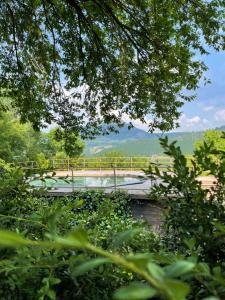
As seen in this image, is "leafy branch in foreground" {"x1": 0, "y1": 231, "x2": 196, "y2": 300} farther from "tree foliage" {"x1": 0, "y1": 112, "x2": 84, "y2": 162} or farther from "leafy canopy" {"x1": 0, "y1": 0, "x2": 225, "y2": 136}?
"tree foliage" {"x1": 0, "y1": 112, "x2": 84, "y2": 162}

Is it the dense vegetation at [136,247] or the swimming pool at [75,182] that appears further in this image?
the swimming pool at [75,182]

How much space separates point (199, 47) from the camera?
9.70 m

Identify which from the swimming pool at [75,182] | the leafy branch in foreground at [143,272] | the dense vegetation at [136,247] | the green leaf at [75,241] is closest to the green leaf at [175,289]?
the leafy branch in foreground at [143,272]

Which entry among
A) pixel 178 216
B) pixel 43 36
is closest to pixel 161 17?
pixel 43 36

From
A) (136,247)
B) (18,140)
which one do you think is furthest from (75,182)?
(18,140)

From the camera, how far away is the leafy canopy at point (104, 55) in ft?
30.3

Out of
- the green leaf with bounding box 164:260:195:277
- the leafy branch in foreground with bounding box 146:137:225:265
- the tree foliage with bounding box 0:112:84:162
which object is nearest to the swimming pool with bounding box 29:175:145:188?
the leafy branch in foreground with bounding box 146:137:225:265

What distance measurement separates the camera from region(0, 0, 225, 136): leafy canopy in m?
9.23

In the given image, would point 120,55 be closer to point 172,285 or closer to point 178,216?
point 178,216

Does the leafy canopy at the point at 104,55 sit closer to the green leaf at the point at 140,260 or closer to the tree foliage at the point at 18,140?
the green leaf at the point at 140,260

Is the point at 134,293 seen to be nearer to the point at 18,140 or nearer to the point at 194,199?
the point at 194,199

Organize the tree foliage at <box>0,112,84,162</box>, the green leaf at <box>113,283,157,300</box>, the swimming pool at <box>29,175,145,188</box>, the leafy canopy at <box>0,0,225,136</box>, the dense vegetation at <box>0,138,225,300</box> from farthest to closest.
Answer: the tree foliage at <box>0,112,84,162</box> → the leafy canopy at <box>0,0,225,136</box> → the swimming pool at <box>29,175,145,188</box> → the dense vegetation at <box>0,138,225,300</box> → the green leaf at <box>113,283,157,300</box>

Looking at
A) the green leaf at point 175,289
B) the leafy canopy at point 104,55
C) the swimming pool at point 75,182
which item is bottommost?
the swimming pool at point 75,182

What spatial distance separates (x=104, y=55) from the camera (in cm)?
956
